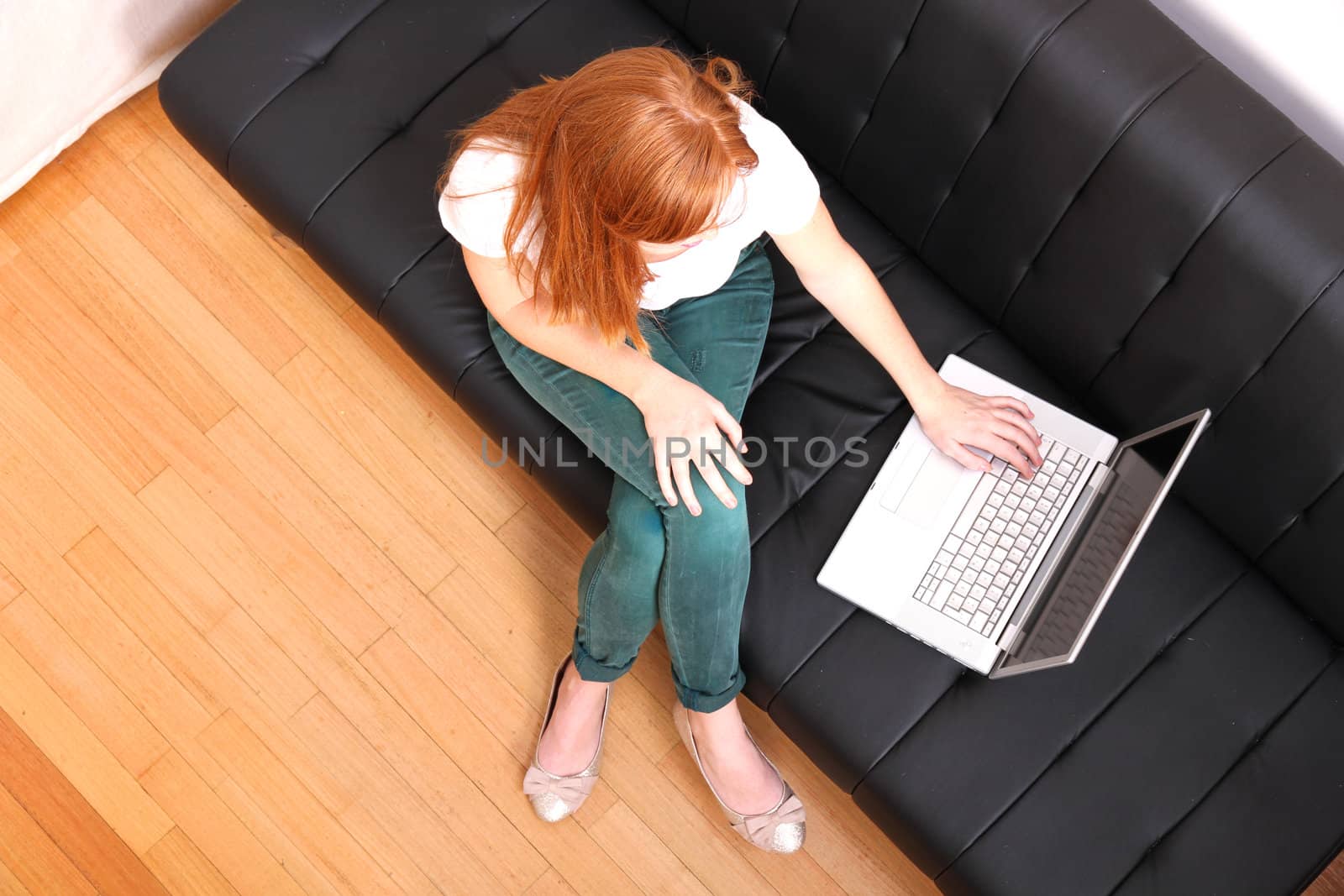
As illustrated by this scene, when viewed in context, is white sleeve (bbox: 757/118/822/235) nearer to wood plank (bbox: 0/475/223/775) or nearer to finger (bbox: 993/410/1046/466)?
finger (bbox: 993/410/1046/466)

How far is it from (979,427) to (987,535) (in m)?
0.14

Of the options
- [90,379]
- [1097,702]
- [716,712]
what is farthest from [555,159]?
[90,379]

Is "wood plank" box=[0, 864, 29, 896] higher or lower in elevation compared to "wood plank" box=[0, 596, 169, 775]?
lower

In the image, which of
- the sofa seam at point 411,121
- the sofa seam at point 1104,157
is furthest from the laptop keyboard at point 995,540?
the sofa seam at point 411,121

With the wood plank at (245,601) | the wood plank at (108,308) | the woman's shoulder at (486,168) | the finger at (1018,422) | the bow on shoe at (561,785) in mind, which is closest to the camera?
the woman's shoulder at (486,168)

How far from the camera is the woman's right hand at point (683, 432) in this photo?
126cm

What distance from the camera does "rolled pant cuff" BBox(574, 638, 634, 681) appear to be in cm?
151

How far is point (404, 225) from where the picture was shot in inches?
58.7

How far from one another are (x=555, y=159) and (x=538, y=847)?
1141 mm

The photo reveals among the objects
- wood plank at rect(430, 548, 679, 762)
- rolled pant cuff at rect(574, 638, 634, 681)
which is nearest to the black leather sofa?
rolled pant cuff at rect(574, 638, 634, 681)

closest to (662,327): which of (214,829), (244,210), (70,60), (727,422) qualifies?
(727,422)

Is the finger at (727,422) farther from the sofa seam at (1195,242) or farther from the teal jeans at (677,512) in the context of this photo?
the sofa seam at (1195,242)

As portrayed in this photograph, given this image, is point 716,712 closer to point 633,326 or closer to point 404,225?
point 633,326

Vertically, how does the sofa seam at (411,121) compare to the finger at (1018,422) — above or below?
below
